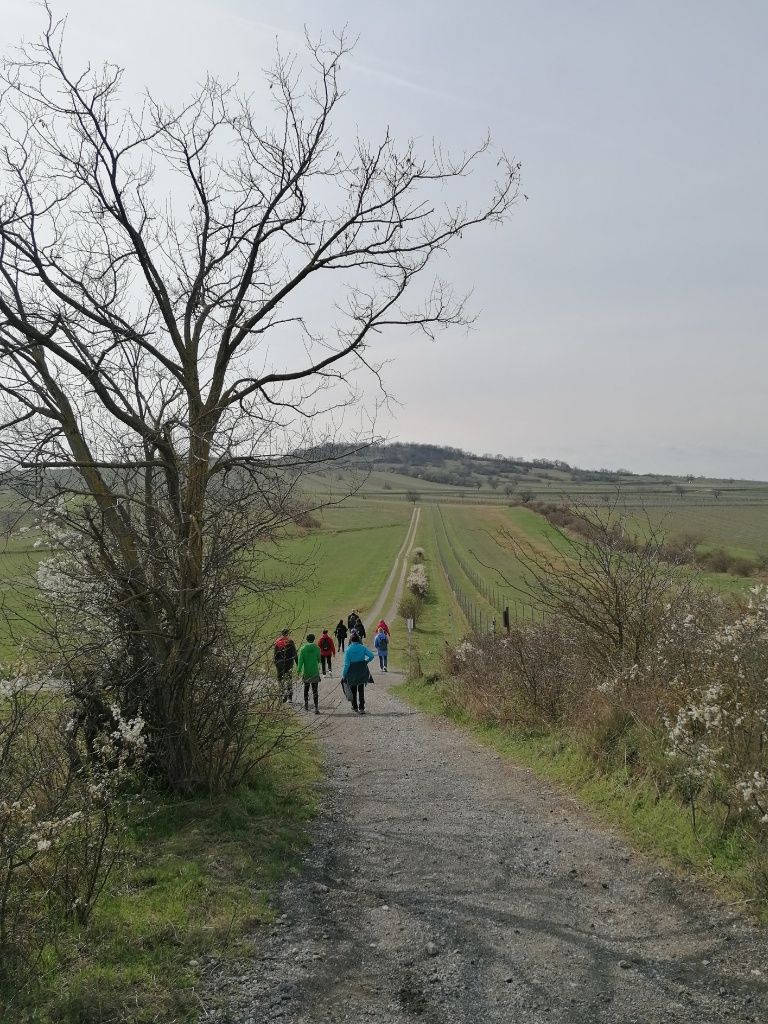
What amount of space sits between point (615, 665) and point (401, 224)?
20.7ft

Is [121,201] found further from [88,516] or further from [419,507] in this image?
[419,507]

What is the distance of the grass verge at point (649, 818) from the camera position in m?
5.27

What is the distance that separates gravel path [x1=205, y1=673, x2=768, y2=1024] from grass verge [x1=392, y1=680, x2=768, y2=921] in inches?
8.1

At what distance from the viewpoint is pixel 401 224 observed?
7973 millimetres

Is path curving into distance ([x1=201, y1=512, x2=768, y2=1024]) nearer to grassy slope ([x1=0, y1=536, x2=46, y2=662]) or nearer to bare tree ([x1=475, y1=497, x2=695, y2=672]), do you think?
bare tree ([x1=475, y1=497, x2=695, y2=672])

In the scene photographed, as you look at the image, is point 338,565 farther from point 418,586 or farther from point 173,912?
point 173,912

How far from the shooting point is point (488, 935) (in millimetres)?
4773

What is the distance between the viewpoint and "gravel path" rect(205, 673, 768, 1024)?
13.1 feet

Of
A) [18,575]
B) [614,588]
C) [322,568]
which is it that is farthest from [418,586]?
[18,575]

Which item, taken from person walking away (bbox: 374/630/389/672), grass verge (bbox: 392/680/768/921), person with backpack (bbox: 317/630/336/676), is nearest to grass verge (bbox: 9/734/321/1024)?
grass verge (bbox: 392/680/768/921)

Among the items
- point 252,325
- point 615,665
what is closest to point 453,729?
point 615,665

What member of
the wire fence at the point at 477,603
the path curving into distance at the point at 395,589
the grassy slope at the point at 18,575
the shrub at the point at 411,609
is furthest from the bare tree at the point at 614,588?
the path curving into distance at the point at 395,589

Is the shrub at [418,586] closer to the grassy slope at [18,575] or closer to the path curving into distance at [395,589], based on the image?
the path curving into distance at [395,589]

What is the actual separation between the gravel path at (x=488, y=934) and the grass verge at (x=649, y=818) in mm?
205
